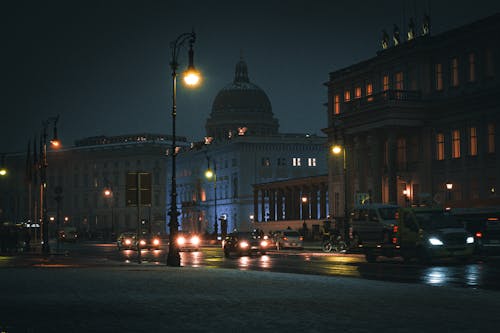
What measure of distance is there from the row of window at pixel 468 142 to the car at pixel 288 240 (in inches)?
702

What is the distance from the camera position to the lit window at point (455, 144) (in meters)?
78.0

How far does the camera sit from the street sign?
35.4 m

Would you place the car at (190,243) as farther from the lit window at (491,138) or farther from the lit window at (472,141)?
the lit window at (491,138)

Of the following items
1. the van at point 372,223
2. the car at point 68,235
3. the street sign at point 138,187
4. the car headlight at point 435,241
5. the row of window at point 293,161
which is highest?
the row of window at point 293,161

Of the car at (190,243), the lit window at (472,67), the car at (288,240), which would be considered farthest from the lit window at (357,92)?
the car at (288,240)

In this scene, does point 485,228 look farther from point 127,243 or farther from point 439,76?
point 127,243

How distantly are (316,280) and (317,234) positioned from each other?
71.2m

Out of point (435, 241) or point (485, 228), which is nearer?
point (435, 241)

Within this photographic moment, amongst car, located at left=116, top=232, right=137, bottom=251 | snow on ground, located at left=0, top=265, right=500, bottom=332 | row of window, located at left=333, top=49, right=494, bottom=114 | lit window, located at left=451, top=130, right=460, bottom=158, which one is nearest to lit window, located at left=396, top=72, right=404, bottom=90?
row of window, located at left=333, top=49, right=494, bottom=114

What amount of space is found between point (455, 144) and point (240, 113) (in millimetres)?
112953

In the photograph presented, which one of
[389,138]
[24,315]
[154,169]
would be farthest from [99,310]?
[154,169]

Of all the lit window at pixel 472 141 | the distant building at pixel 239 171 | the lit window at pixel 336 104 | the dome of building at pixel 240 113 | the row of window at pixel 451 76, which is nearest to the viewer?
the row of window at pixel 451 76

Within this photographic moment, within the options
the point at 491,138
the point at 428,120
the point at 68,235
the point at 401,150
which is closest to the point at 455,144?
the point at 428,120

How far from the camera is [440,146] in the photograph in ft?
264
